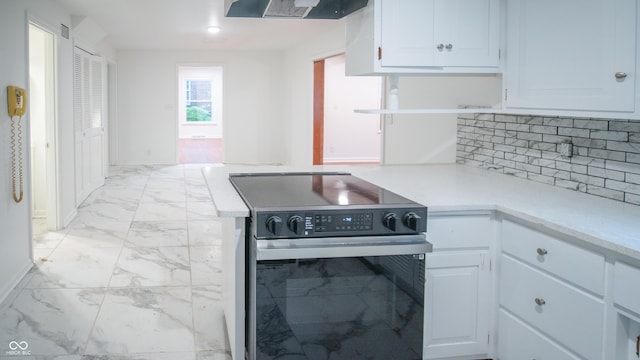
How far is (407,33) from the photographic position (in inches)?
114

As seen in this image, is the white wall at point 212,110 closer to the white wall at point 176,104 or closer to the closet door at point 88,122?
the white wall at point 176,104

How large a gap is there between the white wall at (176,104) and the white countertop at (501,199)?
7797 mm

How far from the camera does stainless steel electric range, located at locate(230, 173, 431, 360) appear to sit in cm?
227

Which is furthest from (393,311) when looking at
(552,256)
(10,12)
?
(10,12)

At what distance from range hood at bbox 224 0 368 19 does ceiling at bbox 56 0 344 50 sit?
2.74 meters

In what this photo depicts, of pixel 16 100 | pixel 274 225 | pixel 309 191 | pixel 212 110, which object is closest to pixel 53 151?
pixel 16 100

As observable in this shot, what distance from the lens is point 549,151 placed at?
3041 millimetres

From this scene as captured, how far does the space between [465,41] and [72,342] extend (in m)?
2.50

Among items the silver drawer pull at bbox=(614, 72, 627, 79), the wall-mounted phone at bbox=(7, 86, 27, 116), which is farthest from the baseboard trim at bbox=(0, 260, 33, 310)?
the silver drawer pull at bbox=(614, 72, 627, 79)

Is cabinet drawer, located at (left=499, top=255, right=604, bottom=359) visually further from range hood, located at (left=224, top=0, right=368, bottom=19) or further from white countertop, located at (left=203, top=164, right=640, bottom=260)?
range hood, located at (left=224, top=0, right=368, bottom=19)

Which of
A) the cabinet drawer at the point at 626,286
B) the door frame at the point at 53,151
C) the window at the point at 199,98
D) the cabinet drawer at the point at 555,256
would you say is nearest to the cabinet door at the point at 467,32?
the cabinet drawer at the point at 555,256

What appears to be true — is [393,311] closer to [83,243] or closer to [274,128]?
[83,243]

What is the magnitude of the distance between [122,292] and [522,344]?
256cm

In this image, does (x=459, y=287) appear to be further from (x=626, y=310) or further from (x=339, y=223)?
(x=626, y=310)
